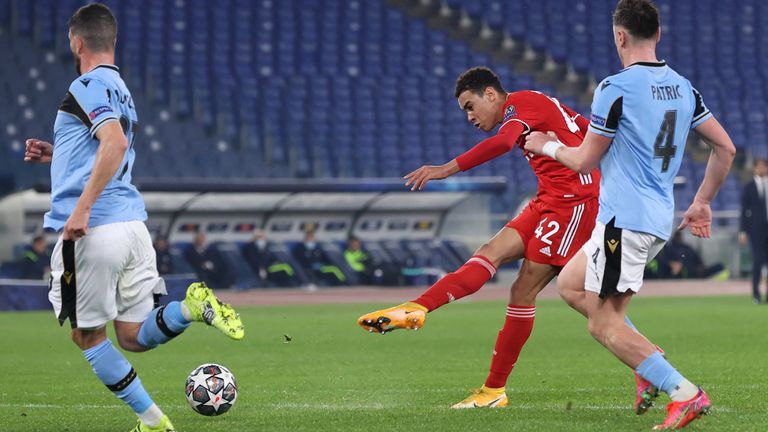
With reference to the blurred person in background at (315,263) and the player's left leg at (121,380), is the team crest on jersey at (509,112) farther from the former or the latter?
the blurred person in background at (315,263)

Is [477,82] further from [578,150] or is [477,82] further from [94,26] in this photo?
[94,26]

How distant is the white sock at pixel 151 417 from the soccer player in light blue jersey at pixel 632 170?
212 cm

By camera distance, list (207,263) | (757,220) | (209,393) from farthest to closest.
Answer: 1. (207,263)
2. (757,220)
3. (209,393)

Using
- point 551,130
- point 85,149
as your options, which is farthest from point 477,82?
point 85,149

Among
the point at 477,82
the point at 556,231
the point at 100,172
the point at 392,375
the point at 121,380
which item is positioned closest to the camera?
the point at 100,172

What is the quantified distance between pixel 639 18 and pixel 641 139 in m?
0.56

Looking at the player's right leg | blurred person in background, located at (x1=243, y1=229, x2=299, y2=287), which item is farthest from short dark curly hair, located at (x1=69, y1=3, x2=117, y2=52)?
blurred person in background, located at (x1=243, y1=229, x2=299, y2=287)

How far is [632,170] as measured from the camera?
5.97 m

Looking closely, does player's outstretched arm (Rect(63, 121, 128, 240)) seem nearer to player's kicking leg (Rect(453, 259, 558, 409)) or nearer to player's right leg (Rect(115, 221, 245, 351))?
player's right leg (Rect(115, 221, 245, 351))

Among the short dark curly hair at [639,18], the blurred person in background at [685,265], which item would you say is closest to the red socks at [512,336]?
the short dark curly hair at [639,18]

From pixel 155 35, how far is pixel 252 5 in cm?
295

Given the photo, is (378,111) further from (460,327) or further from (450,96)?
(460,327)

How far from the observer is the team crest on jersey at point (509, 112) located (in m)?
7.15

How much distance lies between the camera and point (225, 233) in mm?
24172
